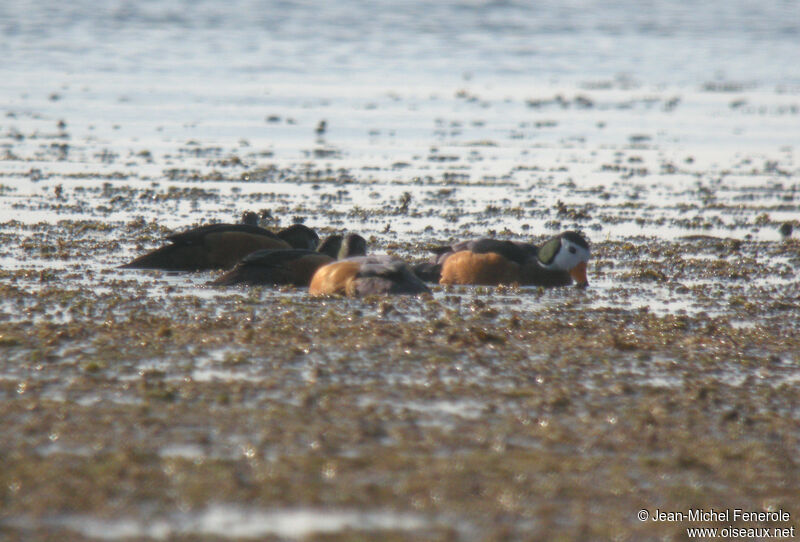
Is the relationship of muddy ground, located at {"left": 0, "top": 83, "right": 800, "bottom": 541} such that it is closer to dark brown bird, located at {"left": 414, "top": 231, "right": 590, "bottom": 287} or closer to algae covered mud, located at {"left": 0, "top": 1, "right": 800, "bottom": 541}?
algae covered mud, located at {"left": 0, "top": 1, "right": 800, "bottom": 541}

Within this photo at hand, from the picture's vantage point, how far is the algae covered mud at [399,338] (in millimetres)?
4766

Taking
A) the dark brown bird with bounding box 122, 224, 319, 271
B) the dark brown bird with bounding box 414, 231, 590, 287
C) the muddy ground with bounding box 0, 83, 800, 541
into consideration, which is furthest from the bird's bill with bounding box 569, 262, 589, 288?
the dark brown bird with bounding box 122, 224, 319, 271

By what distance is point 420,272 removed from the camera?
10.5 m

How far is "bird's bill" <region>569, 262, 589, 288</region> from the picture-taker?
10.5 metres

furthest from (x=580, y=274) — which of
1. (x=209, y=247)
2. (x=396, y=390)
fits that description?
(x=396, y=390)

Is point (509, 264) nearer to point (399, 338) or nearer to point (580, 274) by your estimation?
point (580, 274)

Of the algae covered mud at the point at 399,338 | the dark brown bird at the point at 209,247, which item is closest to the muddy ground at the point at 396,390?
the algae covered mud at the point at 399,338

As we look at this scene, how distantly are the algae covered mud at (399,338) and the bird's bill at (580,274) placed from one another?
211mm

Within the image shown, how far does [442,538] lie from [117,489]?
4.11ft

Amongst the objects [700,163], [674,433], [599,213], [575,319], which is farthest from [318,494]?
[700,163]

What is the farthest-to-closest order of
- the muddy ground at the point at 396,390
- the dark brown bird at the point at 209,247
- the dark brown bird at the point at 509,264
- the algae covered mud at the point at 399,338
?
1. the dark brown bird at the point at 209,247
2. the dark brown bird at the point at 509,264
3. the algae covered mud at the point at 399,338
4. the muddy ground at the point at 396,390

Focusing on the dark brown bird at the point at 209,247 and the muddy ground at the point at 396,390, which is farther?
the dark brown bird at the point at 209,247

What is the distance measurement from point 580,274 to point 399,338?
3196 mm

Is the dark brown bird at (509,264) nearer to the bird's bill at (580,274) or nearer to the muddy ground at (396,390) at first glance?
the bird's bill at (580,274)
